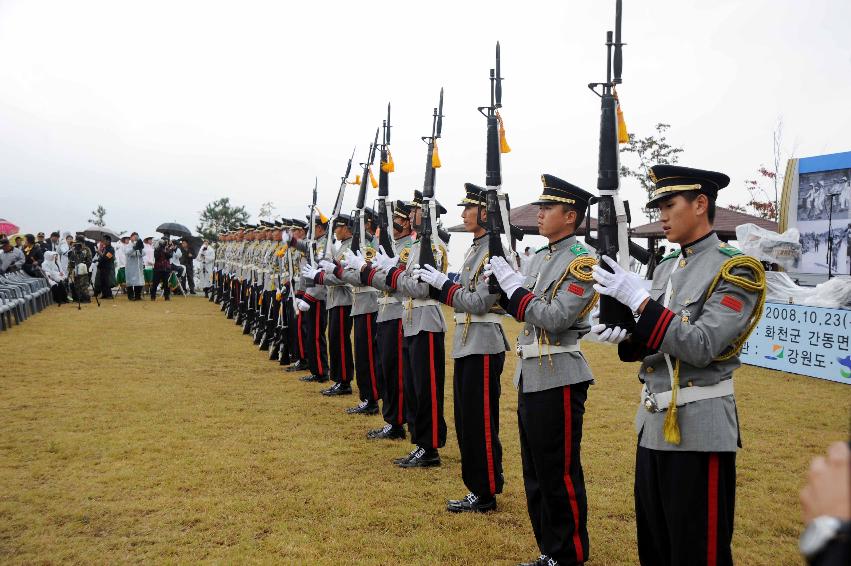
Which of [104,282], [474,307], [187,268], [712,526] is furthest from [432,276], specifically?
[187,268]

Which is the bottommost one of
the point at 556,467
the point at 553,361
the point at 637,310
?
the point at 556,467

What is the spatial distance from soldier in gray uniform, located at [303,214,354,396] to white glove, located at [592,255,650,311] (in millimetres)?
5044

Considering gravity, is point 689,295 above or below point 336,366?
above

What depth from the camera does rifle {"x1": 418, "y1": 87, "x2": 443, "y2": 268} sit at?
5121 mm

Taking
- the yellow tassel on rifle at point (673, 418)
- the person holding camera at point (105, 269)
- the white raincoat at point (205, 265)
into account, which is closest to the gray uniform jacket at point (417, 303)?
the yellow tassel on rifle at point (673, 418)

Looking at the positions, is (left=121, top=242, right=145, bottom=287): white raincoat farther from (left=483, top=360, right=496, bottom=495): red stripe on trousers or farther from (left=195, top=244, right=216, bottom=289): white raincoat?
(left=483, top=360, right=496, bottom=495): red stripe on trousers

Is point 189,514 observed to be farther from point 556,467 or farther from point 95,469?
point 556,467

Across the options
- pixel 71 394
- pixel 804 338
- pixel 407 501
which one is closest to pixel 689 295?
pixel 407 501

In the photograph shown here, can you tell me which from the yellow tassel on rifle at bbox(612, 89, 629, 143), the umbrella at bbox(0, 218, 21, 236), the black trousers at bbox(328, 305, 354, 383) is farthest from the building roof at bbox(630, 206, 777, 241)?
the umbrella at bbox(0, 218, 21, 236)

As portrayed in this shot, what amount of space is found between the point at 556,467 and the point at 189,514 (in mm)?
2302

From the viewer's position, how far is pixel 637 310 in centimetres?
258

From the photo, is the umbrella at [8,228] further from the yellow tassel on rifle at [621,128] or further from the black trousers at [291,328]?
the yellow tassel on rifle at [621,128]

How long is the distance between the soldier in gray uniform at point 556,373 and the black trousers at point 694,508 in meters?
0.84

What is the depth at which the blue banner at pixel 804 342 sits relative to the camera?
910 centimetres
